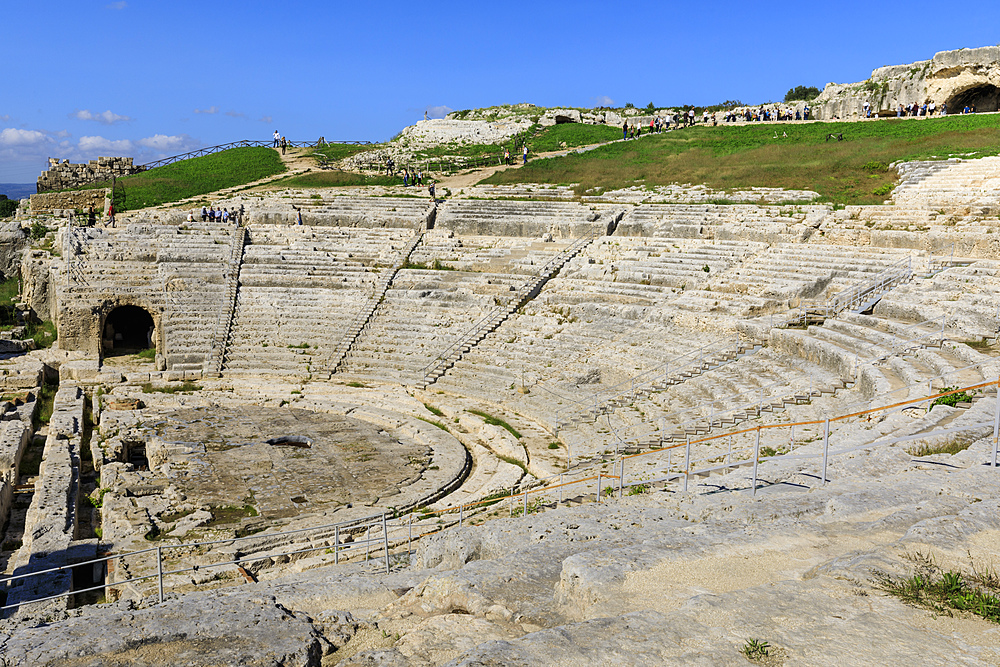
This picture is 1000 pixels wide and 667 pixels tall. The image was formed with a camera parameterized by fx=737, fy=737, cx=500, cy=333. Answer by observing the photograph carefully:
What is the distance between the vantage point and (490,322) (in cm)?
2330

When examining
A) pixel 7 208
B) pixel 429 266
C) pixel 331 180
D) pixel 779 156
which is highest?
pixel 779 156

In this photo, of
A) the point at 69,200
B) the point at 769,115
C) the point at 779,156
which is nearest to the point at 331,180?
the point at 69,200

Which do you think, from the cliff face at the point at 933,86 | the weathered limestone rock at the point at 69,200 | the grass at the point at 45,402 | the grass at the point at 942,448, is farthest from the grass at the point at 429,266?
the cliff face at the point at 933,86

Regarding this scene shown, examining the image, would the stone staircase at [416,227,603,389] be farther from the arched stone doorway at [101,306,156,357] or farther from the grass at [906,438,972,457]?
the grass at [906,438,972,457]

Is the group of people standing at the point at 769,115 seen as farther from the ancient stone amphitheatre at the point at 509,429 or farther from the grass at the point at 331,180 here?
the grass at the point at 331,180

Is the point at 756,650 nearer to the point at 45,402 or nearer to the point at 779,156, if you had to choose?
the point at 45,402

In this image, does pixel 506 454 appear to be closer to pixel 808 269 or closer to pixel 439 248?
pixel 808 269

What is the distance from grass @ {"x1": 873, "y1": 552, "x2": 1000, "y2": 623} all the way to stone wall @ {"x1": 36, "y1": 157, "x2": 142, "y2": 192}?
44.9 meters

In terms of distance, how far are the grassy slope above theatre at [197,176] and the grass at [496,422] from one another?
76.2ft

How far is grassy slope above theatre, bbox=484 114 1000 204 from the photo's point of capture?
91.7 feet

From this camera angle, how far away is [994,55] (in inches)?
1457

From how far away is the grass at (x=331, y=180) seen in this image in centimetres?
3668

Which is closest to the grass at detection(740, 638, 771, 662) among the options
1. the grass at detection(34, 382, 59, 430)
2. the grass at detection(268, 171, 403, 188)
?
the grass at detection(34, 382, 59, 430)

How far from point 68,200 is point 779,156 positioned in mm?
34286
